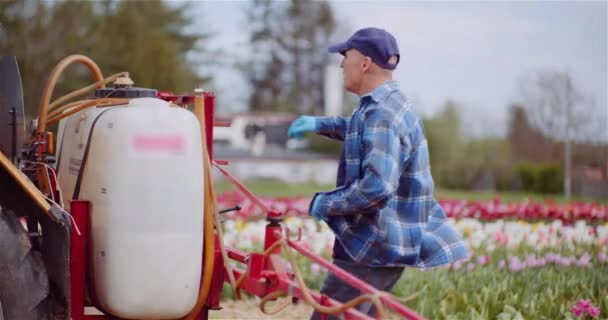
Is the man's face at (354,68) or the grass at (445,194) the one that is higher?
the man's face at (354,68)

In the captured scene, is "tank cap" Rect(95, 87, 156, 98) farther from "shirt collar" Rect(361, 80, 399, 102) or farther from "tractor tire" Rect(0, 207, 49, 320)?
"shirt collar" Rect(361, 80, 399, 102)

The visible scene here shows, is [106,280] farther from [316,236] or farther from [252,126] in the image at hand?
[252,126]

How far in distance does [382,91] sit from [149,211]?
3.41 feet

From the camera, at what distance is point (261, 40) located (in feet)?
206

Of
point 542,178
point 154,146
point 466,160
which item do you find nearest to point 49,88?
point 154,146

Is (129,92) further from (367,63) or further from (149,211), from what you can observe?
(367,63)

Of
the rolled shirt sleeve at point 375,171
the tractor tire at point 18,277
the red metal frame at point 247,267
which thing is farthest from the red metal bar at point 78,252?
the rolled shirt sleeve at point 375,171

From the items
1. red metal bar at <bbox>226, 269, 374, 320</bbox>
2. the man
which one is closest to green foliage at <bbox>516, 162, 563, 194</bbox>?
the man

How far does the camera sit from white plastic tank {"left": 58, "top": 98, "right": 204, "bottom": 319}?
12.7ft

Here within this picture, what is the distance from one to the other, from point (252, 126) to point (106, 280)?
42.1 meters

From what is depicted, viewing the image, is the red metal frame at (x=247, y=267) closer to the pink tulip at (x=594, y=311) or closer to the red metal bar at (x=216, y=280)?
the red metal bar at (x=216, y=280)

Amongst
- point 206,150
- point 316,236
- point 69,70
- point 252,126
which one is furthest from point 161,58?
point 206,150

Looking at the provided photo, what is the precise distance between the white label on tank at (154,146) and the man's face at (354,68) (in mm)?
740

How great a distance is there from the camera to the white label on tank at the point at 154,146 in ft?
12.7
